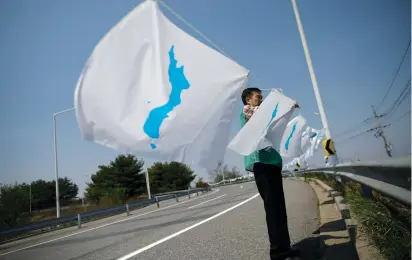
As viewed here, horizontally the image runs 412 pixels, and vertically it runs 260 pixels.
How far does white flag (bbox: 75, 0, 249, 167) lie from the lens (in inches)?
142

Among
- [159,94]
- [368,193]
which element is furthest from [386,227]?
[159,94]

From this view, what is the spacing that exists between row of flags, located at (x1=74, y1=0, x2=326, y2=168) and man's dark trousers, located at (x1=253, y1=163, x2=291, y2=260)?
0.38 metres

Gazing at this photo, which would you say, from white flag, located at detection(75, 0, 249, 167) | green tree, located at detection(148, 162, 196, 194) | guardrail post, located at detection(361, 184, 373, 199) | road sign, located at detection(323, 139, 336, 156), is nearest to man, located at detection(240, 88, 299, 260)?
white flag, located at detection(75, 0, 249, 167)

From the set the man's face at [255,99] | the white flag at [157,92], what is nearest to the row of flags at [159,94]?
the white flag at [157,92]

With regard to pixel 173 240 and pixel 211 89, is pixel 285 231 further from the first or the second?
pixel 173 240

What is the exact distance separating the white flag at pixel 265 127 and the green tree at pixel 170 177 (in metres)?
61.2

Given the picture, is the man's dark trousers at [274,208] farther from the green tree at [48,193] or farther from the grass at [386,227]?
the green tree at [48,193]

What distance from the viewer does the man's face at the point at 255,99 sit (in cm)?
351

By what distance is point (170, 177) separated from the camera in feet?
217

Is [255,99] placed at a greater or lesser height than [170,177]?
lesser

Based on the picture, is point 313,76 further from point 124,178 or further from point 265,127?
point 124,178

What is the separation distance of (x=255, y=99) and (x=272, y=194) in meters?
1.09

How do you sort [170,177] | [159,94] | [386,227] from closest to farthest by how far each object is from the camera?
1. [386,227]
2. [159,94]
3. [170,177]

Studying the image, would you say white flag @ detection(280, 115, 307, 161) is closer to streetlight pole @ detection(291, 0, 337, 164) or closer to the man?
streetlight pole @ detection(291, 0, 337, 164)
